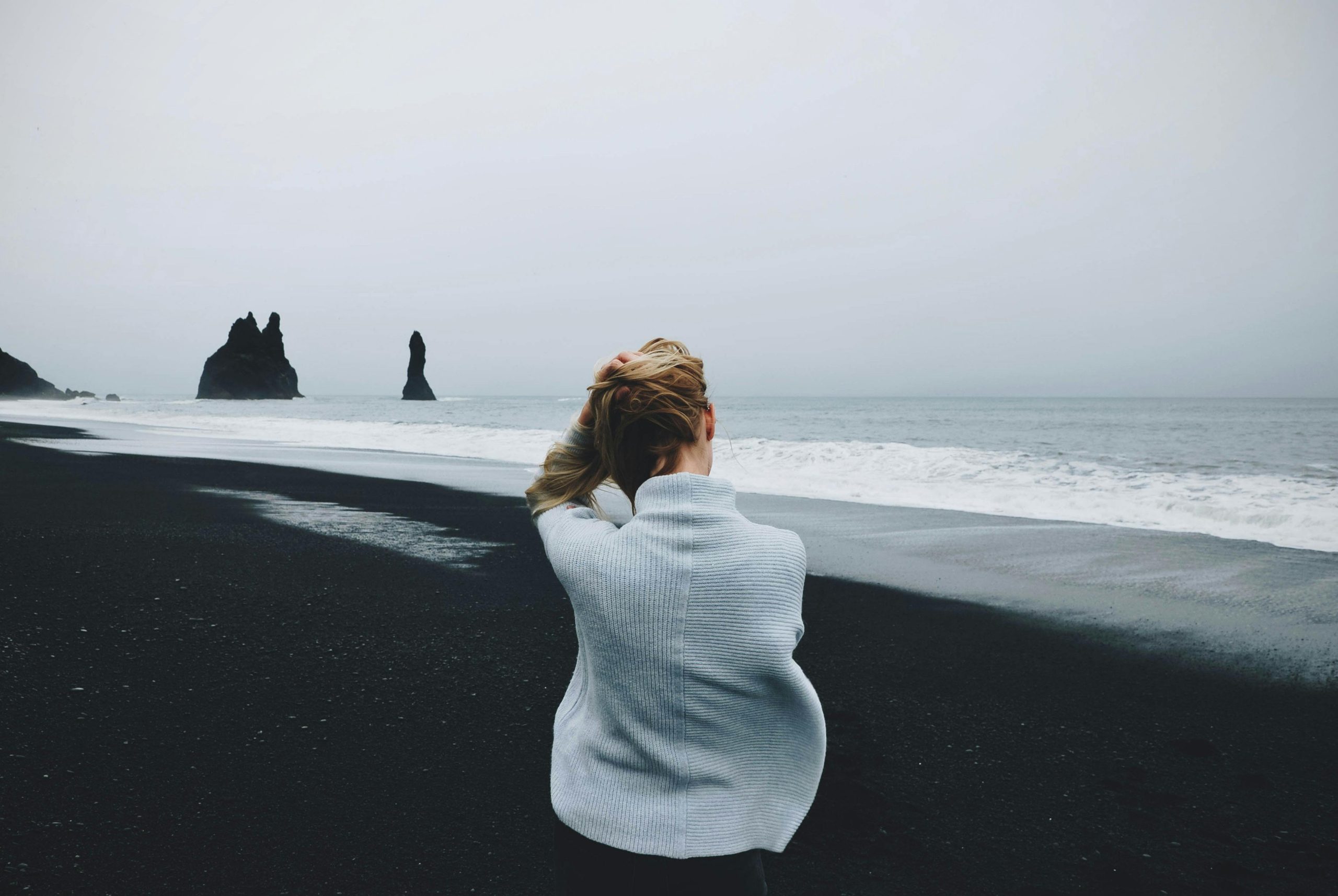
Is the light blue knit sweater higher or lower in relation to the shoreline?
higher

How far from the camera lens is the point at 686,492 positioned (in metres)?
1.29

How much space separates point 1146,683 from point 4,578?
298 inches

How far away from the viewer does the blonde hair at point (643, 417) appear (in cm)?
138

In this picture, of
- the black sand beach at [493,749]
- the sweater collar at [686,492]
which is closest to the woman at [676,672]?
the sweater collar at [686,492]

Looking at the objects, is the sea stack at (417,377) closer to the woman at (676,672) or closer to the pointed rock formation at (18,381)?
the pointed rock formation at (18,381)

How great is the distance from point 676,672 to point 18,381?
148 meters

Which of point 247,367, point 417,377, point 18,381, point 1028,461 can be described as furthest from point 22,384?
point 1028,461

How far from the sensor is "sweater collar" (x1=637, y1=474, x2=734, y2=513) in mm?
1284

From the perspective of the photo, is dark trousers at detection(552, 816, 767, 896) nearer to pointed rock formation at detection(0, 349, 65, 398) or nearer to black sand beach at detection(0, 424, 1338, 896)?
black sand beach at detection(0, 424, 1338, 896)

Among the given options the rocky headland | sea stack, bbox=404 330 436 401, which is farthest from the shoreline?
the rocky headland

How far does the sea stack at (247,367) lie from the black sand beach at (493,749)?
12872cm

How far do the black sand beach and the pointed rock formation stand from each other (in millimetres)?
135643

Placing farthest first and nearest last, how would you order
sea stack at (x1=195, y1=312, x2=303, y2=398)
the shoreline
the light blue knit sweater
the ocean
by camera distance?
sea stack at (x1=195, y1=312, x2=303, y2=398) < the ocean < the shoreline < the light blue knit sweater

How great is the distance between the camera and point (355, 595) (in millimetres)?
5594
